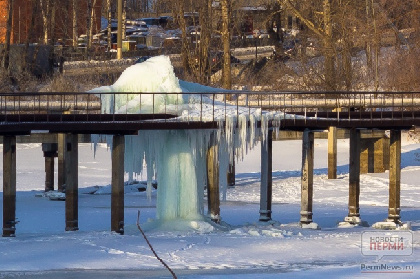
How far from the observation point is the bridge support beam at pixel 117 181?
2061 centimetres

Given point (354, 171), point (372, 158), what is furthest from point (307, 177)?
point (372, 158)

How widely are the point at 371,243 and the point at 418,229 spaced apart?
338cm

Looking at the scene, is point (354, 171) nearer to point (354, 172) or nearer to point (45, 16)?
point (354, 172)

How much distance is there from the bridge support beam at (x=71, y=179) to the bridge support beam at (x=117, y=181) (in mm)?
775

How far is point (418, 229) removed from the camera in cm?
2283

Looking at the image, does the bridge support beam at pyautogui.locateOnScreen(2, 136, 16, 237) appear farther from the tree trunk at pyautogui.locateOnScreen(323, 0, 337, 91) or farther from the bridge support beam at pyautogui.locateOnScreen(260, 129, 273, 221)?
the tree trunk at pyautogui.locateOnScreen(323, 0, 337, 91)

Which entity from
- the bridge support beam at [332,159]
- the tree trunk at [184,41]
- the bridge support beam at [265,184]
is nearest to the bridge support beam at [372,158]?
the bridge support beam at [332,159]

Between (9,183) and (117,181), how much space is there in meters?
1.89

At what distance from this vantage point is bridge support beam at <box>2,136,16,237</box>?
67.8ft

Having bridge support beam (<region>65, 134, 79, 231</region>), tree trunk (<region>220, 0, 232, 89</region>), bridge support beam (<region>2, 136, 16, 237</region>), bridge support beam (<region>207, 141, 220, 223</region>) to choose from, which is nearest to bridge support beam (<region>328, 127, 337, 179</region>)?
tree trunk (<region>220, 0, 232, 89</region>)

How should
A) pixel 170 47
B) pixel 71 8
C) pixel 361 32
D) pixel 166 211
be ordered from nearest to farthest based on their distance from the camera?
pixel 166 211
pixel 361 32
pixel 170 47
pixel 71 8

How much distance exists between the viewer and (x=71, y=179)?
69.6 ft

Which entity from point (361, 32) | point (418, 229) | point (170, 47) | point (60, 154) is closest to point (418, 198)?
point (418, 229)

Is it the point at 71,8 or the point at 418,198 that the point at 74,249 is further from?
the point at 71,8
